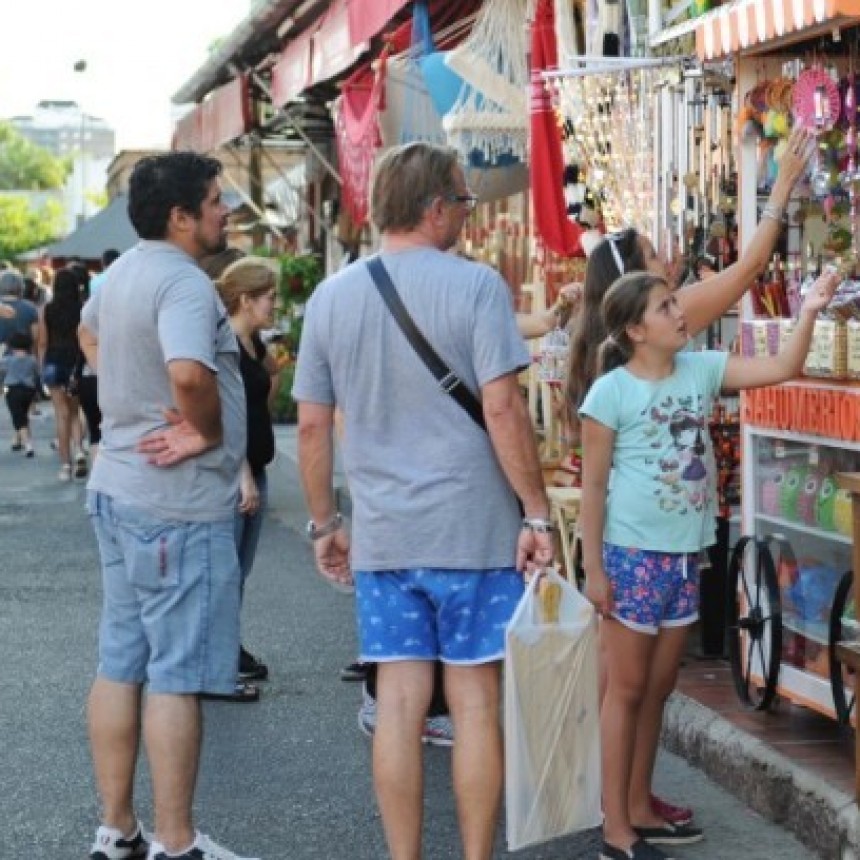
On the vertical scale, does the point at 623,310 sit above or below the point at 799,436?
above

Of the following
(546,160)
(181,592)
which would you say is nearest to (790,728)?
(181,592)

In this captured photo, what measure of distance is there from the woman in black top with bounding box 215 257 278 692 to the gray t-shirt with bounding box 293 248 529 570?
8.31 feet

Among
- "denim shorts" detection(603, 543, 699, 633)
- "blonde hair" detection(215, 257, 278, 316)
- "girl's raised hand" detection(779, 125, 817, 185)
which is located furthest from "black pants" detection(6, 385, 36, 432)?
"denim shorts" detection(603, 543, 699, 633)

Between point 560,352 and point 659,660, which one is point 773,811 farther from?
point 560,352

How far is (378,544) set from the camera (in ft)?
15.9

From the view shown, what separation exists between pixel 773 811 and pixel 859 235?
1719 millimetres

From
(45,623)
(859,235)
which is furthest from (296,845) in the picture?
(45,623)

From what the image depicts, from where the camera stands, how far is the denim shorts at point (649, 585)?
542 centimetres

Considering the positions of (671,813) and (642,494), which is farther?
(671,813)

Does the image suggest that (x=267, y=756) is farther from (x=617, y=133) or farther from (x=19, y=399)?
(x=19, y=399)

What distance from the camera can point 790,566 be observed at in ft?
21.7

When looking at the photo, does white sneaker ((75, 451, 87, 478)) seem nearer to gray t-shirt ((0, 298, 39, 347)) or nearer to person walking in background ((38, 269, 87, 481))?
person walking in background ((38, 269, 87, 481))

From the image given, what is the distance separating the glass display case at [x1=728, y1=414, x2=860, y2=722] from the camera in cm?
625

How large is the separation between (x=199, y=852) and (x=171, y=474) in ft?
3.13
